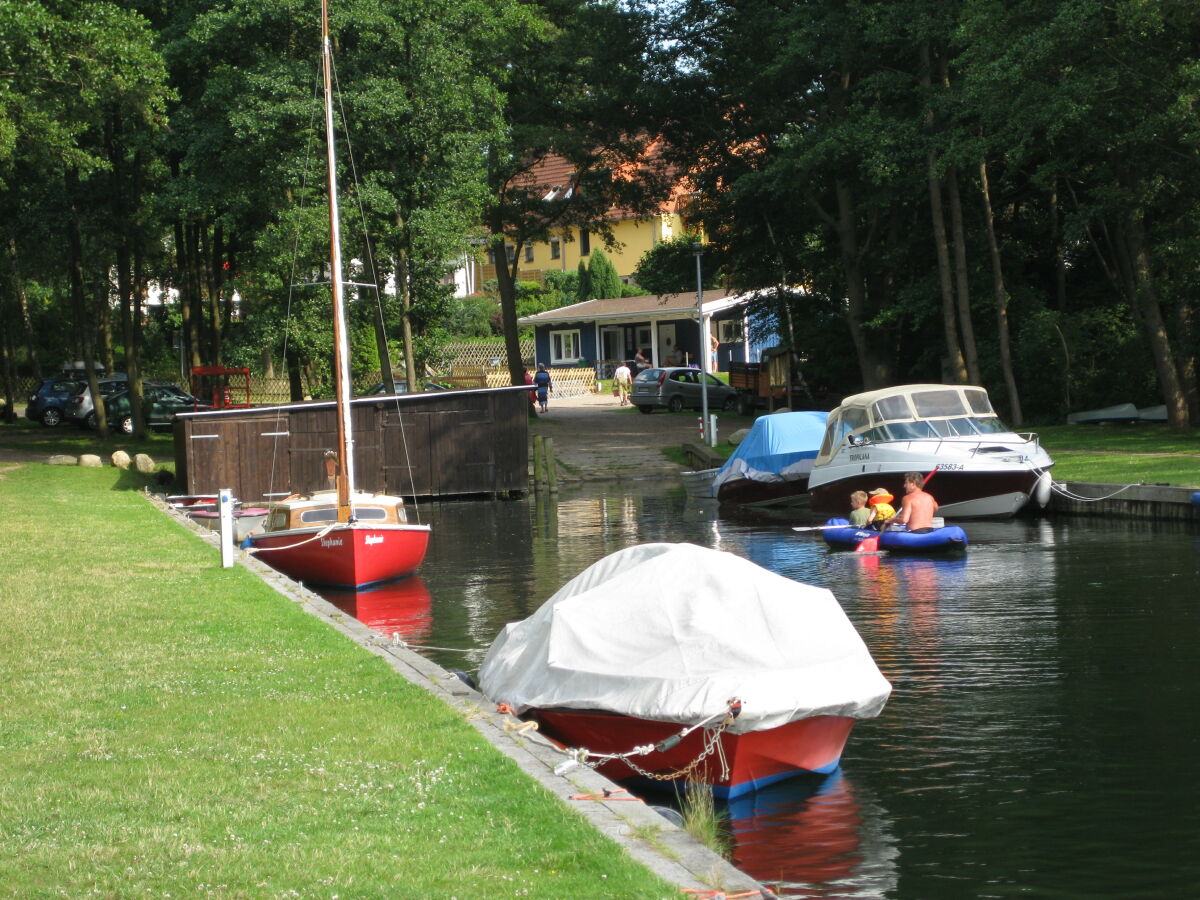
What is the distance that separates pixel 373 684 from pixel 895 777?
162 inches

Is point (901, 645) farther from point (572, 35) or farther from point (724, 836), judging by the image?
point (572, 35)

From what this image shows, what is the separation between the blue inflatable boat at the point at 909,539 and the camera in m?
23.5

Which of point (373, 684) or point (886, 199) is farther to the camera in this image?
point (886, 199)

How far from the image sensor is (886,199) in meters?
39.8

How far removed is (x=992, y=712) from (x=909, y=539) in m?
11.4

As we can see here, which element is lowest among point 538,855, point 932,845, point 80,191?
point 932,845

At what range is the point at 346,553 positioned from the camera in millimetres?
22094

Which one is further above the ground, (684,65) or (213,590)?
(684,65)

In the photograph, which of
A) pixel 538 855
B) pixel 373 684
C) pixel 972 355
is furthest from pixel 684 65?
pixel 538 855

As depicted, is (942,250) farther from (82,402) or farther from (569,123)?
(82,402)

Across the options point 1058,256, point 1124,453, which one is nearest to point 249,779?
point 1124,453

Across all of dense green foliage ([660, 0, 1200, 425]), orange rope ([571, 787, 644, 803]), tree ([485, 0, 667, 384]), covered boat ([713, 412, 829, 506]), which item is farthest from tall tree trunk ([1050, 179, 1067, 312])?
orange rope ([571, 787, 644, 803])

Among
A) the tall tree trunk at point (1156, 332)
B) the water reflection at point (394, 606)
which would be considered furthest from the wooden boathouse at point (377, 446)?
the tall tree trunk at point (1156, 332)

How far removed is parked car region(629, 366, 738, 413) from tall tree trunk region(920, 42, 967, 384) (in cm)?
1566
